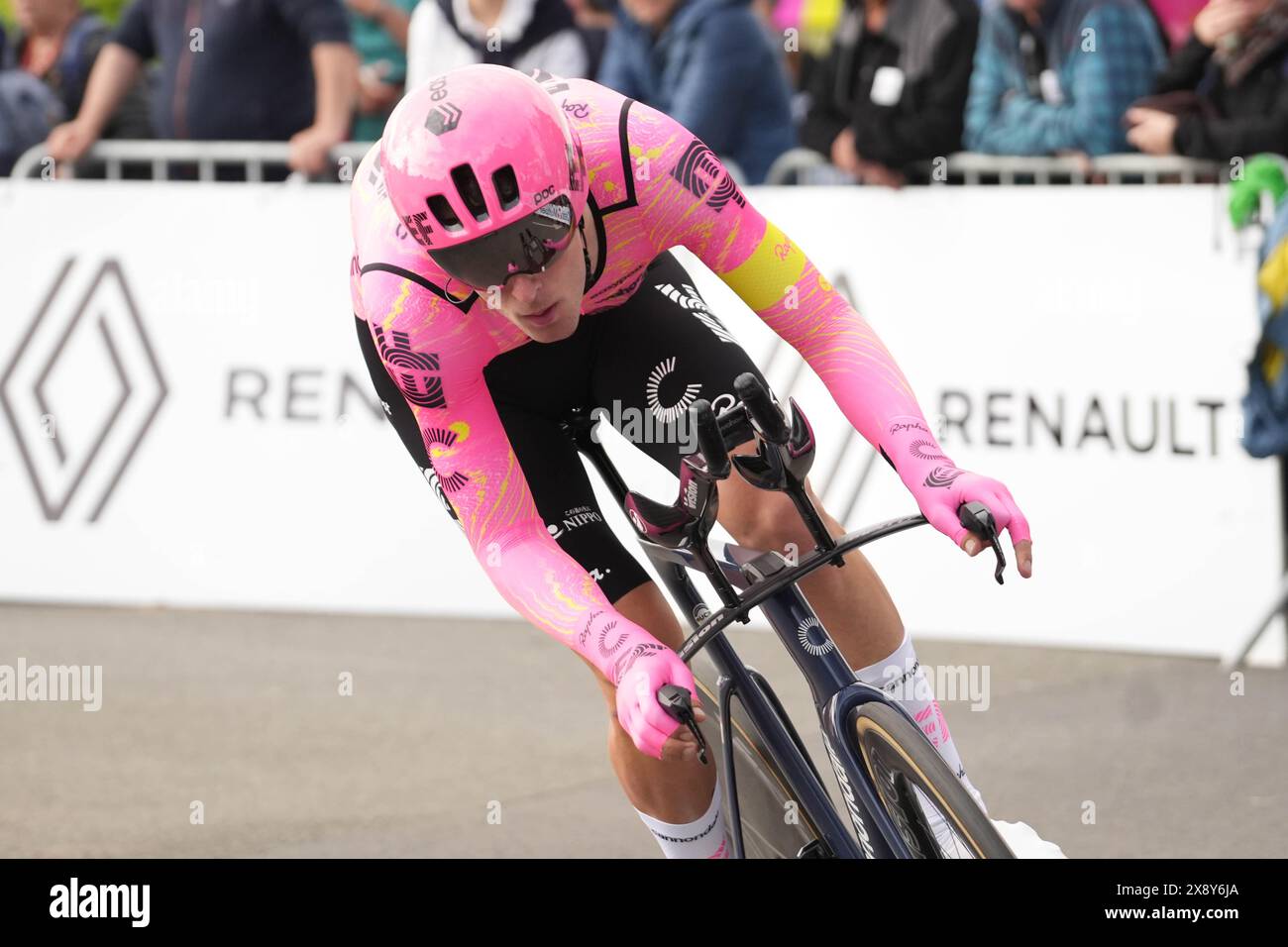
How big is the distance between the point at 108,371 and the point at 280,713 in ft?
6.96

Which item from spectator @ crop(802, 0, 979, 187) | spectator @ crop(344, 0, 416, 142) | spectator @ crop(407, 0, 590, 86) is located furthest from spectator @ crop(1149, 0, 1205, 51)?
spectator @ crop(344, 0, 416, 142)

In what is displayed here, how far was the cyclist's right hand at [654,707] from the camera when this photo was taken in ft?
9.58

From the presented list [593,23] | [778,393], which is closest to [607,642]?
[778,393]

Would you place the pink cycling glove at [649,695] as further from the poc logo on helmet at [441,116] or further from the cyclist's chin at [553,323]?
the poc logo on helmet at [441,116]

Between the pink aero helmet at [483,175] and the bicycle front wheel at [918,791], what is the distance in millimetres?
999

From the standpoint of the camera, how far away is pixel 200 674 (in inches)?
274

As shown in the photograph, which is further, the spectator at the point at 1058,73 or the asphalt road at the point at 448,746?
the spectator at the point at 1058,73

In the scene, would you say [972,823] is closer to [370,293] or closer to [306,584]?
[370,293]

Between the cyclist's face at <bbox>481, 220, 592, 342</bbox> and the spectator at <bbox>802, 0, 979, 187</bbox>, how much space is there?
4113mm

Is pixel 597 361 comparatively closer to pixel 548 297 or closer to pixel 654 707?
pixel 548 297

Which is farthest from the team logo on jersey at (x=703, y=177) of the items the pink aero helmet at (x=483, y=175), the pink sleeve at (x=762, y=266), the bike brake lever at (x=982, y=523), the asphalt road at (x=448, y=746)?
the asphalt road at (x=448, y=746)

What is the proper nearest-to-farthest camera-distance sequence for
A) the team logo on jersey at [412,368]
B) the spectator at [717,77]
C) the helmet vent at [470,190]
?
the helmet vent at [470,190], the team logo on jersey at [412,368], the spectator at [717,77]

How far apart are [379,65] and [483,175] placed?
583cm

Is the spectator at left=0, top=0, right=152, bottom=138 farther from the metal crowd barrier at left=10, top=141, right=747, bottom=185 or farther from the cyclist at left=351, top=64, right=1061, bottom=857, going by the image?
the cyclist at left=351, top=64, right=1061, bottom=857
